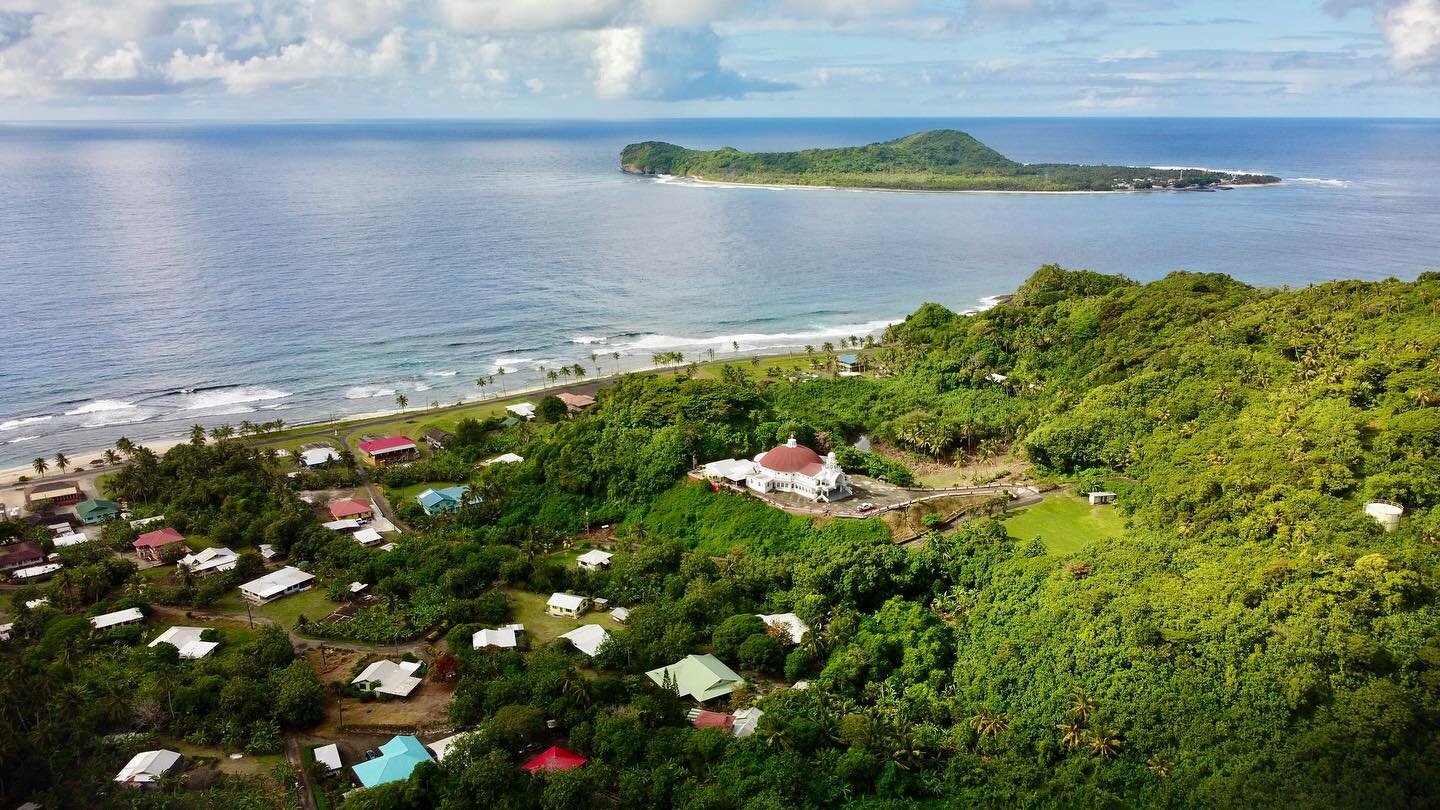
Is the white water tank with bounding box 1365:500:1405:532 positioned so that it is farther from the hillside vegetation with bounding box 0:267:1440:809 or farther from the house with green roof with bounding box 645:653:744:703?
the house with green roof with bounding box 645:653:744:703

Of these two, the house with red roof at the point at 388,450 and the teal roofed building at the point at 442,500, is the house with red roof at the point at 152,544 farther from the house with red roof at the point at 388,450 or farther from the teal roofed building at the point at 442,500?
the house with red roof at the point at 388,450

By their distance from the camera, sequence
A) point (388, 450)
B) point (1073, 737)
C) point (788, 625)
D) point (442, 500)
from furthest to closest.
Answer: point (388, 450) < point (442, 500) < point (788, 625) < point (1073, 737)

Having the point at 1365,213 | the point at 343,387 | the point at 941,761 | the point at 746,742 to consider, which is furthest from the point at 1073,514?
the point at 1365,213

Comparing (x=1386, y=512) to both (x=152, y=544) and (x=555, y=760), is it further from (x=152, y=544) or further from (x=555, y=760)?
(x=152, y=544)

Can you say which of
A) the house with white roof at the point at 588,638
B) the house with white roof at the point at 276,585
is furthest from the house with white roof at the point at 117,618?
the house with white roof at the point at 588,638

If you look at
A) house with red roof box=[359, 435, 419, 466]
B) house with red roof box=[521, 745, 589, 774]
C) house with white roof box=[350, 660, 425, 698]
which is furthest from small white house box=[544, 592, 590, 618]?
house with red roof box=[359, 435, 419, 466]

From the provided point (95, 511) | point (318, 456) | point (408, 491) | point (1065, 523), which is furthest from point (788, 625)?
point (95, 511)
